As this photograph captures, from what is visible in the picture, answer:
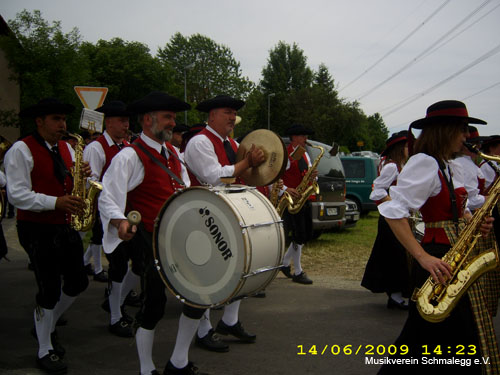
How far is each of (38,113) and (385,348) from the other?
3.89 meters

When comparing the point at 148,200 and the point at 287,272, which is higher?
the point at 148,200

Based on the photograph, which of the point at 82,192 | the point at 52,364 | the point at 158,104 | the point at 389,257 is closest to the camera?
the point at 158,104

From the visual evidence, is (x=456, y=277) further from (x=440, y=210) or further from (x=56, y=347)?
(x=56, y=347)

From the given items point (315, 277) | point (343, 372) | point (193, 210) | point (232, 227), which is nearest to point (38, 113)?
point (193, 210)

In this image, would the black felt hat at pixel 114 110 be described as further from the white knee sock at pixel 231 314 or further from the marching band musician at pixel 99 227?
the white knee sock at pixel 231 314

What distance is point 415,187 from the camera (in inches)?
110

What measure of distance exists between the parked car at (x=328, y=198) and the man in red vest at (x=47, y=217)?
20.7ft

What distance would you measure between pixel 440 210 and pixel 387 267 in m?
2.92

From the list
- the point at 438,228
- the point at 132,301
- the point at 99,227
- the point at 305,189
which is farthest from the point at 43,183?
the point at 305,189

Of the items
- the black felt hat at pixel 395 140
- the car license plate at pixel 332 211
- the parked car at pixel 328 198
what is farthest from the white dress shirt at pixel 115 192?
the car license plate at pixel 332 211

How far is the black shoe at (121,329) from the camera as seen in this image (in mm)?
4762

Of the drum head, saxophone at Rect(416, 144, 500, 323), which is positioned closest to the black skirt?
saxophone at Rect(416, 144, 500, 323)

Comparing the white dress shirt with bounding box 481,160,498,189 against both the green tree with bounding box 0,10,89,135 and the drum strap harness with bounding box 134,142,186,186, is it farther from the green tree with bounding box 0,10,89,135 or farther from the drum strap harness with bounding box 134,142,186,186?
the green tree with bounding box 0,10,89,135

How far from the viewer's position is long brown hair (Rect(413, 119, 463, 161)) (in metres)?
2.95
